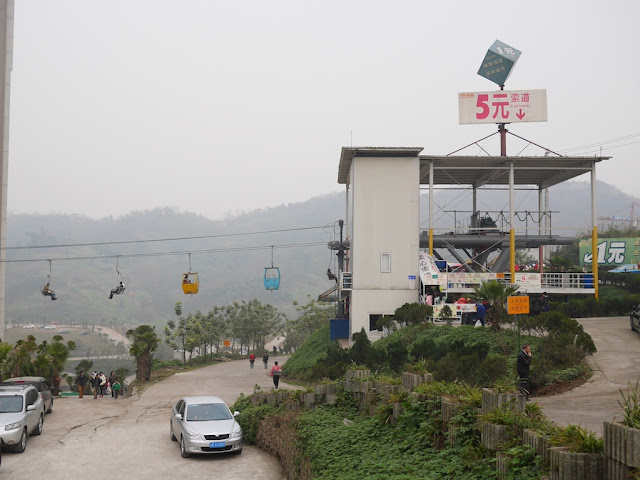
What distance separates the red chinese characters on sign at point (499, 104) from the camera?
1646 inches

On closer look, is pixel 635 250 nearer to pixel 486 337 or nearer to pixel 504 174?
pixel 504 174

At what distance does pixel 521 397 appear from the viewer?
8.62 m

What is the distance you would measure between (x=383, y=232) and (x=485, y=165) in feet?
29.1

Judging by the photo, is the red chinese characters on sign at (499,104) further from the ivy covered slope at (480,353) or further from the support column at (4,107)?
the support column at (4,107)

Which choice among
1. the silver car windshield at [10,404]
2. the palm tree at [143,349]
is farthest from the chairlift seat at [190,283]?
the silver car windshield at [10,404]

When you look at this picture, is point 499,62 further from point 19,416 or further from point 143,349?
point 19,416

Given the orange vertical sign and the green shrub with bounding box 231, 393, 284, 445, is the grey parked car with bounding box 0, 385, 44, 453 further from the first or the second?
the orange vertical sign

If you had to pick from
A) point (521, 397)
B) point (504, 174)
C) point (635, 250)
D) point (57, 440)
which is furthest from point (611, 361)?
point (635, 250)

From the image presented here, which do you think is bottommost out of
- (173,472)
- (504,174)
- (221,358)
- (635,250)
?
(221,358)

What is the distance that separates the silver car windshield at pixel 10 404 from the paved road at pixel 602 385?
13872 mm

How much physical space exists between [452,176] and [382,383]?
34.3m

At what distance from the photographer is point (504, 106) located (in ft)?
138

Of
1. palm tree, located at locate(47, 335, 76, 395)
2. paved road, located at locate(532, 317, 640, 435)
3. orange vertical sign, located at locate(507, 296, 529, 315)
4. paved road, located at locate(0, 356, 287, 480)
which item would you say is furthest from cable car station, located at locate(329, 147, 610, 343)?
orange vertical sign, located at locate(507, 296, 529, 315)

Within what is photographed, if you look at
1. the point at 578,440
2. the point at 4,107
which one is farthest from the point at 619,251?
the point at 578,440
